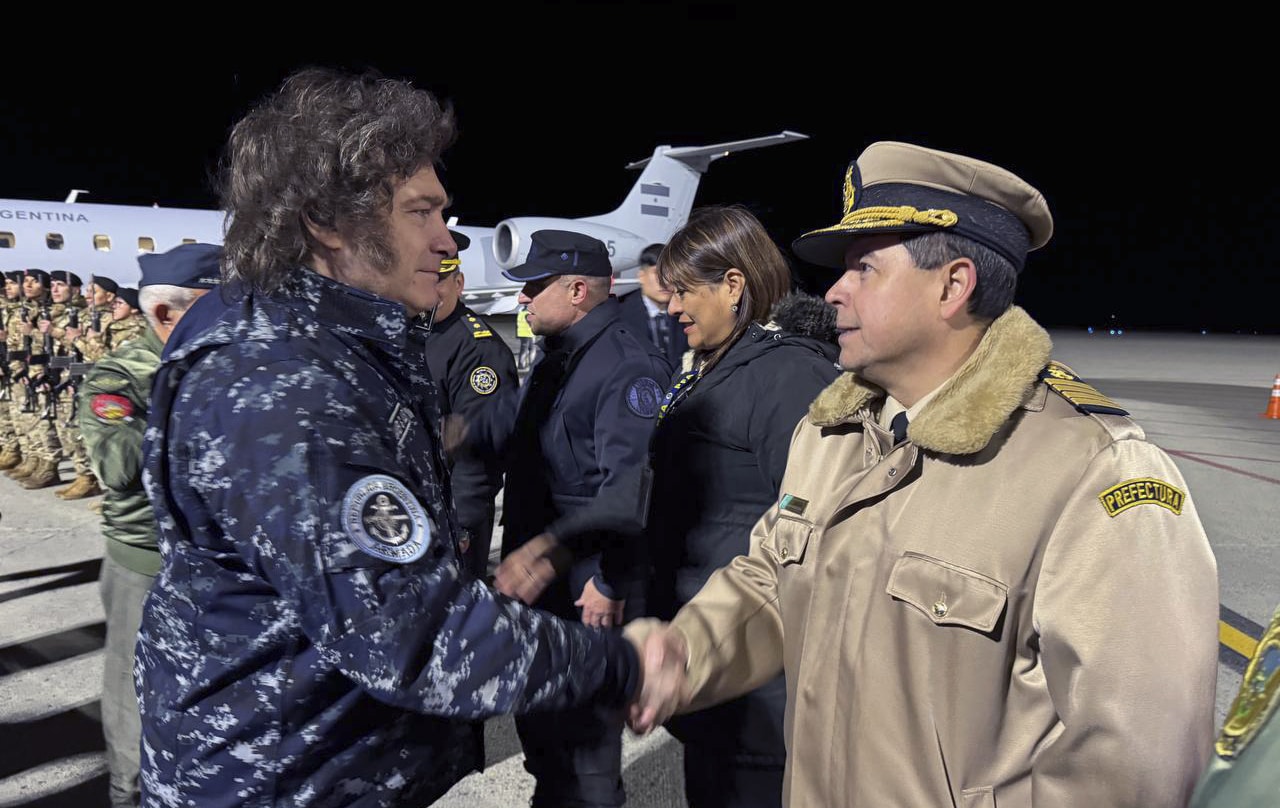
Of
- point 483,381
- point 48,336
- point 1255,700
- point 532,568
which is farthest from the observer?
point 48,336

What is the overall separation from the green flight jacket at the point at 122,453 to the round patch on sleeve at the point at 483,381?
139 centimetres

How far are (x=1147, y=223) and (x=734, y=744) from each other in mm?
48197

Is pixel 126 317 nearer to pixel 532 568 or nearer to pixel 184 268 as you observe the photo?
pixel 184 268

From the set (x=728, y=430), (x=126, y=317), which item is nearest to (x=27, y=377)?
(x=126, y=317)

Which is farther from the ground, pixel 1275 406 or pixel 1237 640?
pixel 1237 640

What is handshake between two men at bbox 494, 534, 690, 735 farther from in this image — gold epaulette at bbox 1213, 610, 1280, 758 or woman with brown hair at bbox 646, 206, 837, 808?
gold epaulette at bbox 1213, 610, 1280, 758

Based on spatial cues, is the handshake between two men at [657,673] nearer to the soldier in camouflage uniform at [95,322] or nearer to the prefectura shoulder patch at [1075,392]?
the prefectura shoulder patch at [1075,392]

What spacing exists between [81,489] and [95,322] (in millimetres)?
1667

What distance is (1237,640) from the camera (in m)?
4.35

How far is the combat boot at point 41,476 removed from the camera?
809cm

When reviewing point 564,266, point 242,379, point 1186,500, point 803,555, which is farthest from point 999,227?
point 564,266

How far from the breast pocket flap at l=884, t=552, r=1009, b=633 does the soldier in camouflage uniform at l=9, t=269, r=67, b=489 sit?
357 inches

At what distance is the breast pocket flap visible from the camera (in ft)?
4.33

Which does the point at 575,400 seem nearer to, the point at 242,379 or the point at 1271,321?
the point at 242,379
